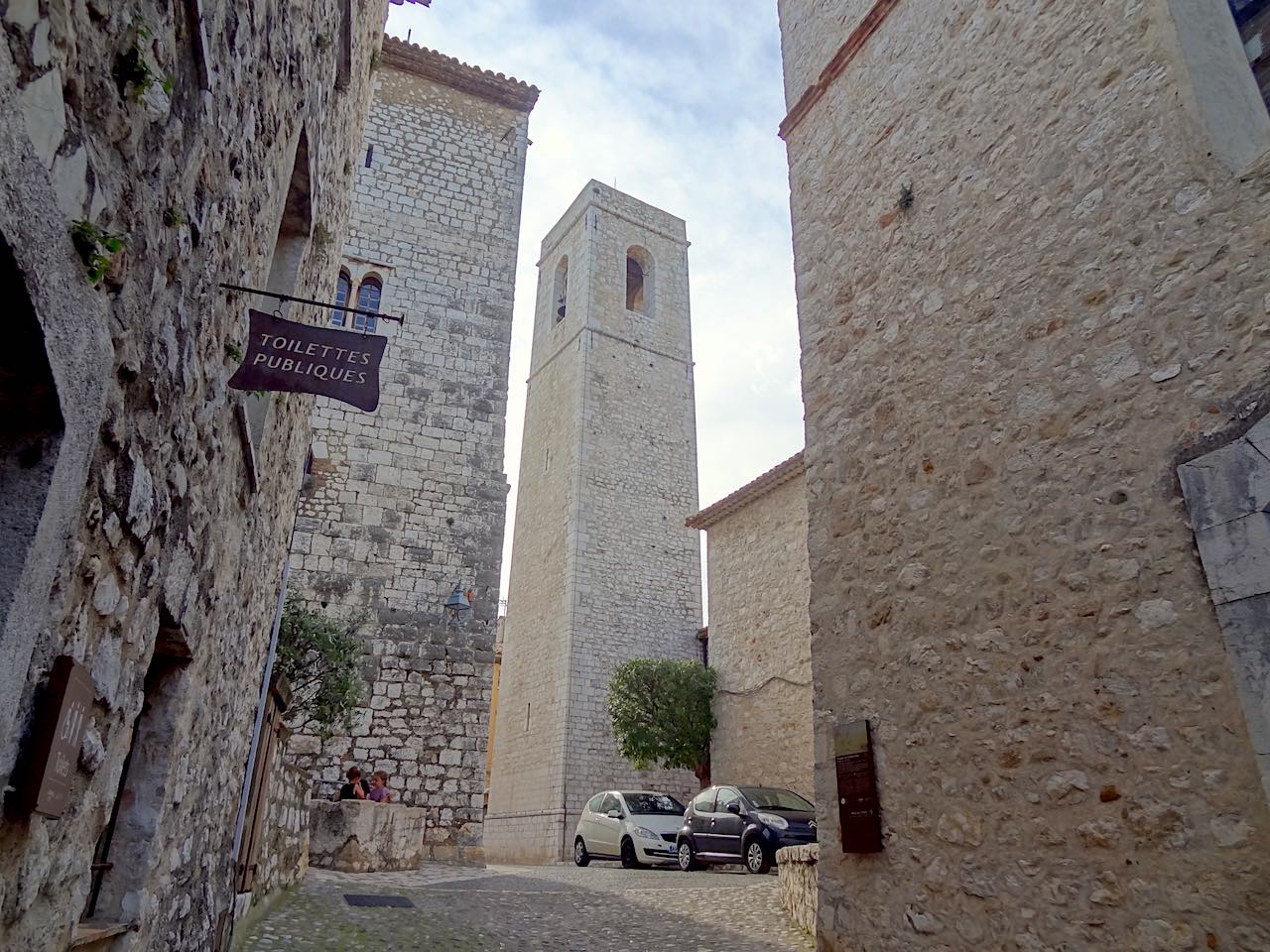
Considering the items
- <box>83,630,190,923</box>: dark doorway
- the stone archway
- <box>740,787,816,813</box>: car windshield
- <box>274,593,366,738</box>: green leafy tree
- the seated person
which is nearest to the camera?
<box>83,630,190,923</box>: dark doorway

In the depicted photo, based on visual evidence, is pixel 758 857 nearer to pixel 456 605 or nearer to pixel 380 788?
pixel 380 788

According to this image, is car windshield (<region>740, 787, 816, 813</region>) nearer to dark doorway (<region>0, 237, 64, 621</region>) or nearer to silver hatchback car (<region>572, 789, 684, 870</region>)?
silver hatchback car (<region>572, 789, 684, 870</region>)

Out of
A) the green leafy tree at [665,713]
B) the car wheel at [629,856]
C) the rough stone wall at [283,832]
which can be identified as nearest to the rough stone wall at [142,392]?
the rough stone wall at [283,832]

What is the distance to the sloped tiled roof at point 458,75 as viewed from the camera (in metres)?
13.6

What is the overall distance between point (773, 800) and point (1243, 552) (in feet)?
29.3

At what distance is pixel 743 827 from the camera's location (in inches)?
442

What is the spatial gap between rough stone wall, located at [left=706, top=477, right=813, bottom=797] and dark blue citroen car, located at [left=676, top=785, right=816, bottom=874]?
309cm

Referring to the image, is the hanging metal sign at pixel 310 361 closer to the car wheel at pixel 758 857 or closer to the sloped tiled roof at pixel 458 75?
the car wheel at pixel 758 857

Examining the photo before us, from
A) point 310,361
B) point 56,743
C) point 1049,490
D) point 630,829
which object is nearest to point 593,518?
point 630,829

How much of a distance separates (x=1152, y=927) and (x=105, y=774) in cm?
378

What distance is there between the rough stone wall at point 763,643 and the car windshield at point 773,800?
2933mm

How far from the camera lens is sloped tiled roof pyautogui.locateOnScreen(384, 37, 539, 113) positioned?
13.6 m

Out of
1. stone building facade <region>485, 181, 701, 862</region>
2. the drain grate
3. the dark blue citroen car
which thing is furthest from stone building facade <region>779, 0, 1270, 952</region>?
stone building facade <region>485, 181, 701, 862</region>

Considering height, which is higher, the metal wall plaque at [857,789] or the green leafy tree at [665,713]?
the green leafy tree at [665,713]
